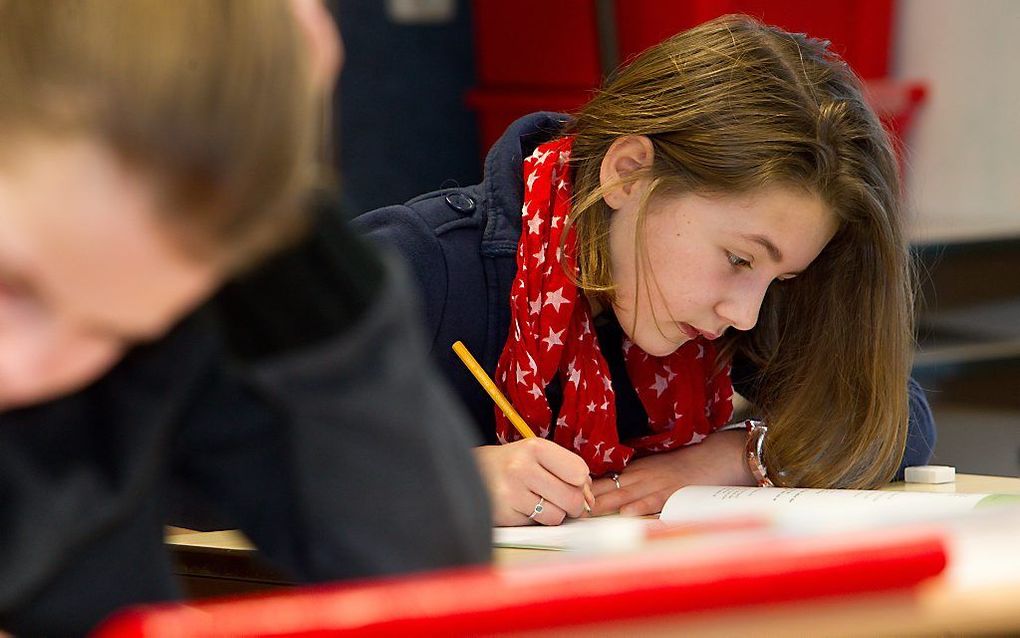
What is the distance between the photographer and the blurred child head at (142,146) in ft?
1.50

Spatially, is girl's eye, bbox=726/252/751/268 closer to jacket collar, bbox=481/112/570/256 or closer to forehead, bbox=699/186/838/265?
forehead, bbox=699/186/838/265

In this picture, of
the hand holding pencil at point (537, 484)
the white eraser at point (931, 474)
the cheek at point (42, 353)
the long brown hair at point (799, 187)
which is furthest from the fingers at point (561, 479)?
the cheek at point (42, 353)

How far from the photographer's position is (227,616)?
384mm

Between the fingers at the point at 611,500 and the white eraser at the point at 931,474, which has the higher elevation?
the fingers at the point at 611,500

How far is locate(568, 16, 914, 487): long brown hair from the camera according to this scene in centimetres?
122

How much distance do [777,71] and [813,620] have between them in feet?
2.94

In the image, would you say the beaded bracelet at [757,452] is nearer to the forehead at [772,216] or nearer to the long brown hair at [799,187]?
the long brown hair at [799,187]

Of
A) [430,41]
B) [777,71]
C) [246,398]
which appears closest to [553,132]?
[777,71]

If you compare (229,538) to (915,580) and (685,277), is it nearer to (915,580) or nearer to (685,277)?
(685,277)

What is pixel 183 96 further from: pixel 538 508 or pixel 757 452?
pixel 757 452

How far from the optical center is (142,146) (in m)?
0.46

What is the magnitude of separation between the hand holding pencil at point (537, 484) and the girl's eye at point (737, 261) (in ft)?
0.80

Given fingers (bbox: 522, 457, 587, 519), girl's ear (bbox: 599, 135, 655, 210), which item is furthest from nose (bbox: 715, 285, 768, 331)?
fingers (bbox: 522, 457, 587, 519)

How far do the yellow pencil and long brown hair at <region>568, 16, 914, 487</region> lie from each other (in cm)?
13
